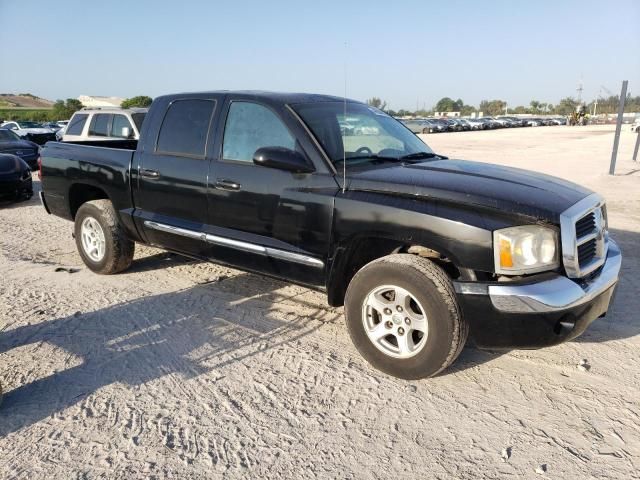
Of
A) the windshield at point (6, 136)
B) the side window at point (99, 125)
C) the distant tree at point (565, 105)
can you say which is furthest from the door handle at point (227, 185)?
the distant tree at point (565, 105)

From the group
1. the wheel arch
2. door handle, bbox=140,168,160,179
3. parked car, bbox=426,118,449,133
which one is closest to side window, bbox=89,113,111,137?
door handle, bbox=140,168,160,179

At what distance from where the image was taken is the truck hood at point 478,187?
3.08 meters

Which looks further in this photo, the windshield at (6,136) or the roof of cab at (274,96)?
the windshield at (6,136)

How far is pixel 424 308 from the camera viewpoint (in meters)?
3.16

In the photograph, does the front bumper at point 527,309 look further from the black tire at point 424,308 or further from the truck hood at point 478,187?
the truck hood at point 478,187

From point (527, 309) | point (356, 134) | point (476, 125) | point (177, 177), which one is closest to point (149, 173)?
point (177, 177)

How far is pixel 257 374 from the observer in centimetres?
342

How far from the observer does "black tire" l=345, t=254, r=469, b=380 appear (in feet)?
10.2

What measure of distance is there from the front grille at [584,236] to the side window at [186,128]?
2.88m

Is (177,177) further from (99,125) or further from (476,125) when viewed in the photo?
(476,125)

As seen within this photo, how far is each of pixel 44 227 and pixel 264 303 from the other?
5184 millimetres

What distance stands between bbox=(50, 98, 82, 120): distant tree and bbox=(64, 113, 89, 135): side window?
56250 mm

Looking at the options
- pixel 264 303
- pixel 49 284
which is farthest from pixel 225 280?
pixel 49 284

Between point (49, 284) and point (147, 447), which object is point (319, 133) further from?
point (49, 284)
